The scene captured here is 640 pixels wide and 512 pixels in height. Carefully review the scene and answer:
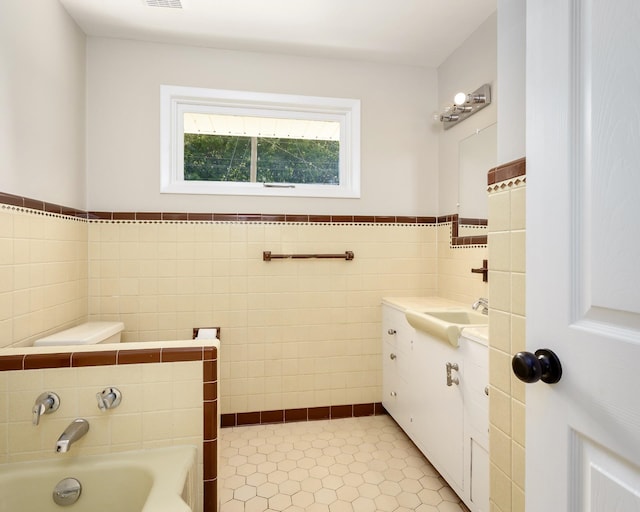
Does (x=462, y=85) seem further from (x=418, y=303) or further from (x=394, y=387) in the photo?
(x=394, y=387)

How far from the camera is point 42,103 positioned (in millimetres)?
1797

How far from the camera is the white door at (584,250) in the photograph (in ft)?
1.82

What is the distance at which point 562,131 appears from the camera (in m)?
0.67

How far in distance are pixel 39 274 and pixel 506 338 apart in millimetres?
2019

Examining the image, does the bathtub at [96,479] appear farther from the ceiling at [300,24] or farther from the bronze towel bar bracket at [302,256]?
the ceiling at [300,24]

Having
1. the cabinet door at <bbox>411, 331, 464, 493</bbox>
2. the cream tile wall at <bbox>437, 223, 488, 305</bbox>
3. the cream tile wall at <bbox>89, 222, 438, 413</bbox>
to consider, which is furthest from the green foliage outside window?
the cabinet door at <bbox>411, 331, 464, 493</bbox>

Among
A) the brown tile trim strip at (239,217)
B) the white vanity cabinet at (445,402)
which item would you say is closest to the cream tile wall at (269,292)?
the brown tile trim strip at (239,217)

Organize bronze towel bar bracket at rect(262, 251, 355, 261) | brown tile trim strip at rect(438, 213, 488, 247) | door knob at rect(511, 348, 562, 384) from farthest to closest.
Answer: bronze towel bar bracket at rect(262, 251, 355, 261), brown tile trim strip at rect(438, 213, 488, 247), door knob at rect(511, 348, 562, 384)

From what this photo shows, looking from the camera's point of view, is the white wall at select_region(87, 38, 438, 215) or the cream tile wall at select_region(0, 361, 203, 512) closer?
the cream tile wall at select_region(0, 361, 203, 512)

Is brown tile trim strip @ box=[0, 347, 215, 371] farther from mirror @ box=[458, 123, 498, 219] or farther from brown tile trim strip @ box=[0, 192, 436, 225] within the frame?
mirror @ box=[458, 123, 498, 219]

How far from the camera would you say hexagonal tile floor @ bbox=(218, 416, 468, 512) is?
170 cm

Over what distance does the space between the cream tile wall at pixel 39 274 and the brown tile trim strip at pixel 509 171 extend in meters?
1.84

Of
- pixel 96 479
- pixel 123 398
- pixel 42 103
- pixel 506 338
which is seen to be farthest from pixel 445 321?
pixel 42 103

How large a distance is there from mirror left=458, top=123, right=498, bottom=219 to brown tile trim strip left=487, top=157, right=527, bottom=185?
3.52ft
